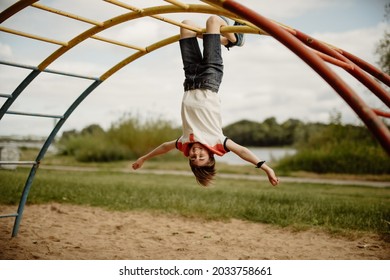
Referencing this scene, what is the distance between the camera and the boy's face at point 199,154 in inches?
109

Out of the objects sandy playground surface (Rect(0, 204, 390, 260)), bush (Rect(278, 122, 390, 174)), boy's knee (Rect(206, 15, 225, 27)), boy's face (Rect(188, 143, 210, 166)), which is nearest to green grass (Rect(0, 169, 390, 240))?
sandy playground surface (Rect(0, 204, 390, 260))

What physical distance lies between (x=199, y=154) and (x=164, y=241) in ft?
4.11

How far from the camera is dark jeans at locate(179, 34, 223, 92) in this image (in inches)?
103

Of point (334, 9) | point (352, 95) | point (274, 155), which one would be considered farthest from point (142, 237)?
point (274, 155)

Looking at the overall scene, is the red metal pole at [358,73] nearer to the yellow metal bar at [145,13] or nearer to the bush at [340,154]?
the yellow metal bar at [145,13]

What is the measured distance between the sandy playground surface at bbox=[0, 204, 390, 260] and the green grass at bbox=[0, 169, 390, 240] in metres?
0.31

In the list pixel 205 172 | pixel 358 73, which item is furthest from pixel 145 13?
pixel 358 73

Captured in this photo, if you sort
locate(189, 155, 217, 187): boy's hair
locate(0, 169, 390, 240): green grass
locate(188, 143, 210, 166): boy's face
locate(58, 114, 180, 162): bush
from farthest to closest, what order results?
locate(58, 114, 180, 162): bush
locate(0, 169, 390, 240): green grass
locate(189, 155, 217, 187): boy's hair
locate(188, 143, 210, 166): boy's face

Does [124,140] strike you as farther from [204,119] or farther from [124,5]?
[124,5]

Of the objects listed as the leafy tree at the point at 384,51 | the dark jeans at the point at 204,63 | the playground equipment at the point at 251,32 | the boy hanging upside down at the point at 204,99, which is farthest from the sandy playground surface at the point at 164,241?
the leafy tree at the point at 384,51

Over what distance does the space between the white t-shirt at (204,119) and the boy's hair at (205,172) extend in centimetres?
23

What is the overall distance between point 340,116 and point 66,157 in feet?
29.9

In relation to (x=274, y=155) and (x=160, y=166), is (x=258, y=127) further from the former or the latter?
(x=160, y=166)

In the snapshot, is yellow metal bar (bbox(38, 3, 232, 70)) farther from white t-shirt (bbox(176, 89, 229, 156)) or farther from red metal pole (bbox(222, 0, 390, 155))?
red metal pole (bbox(222, 0, 390, 155))
